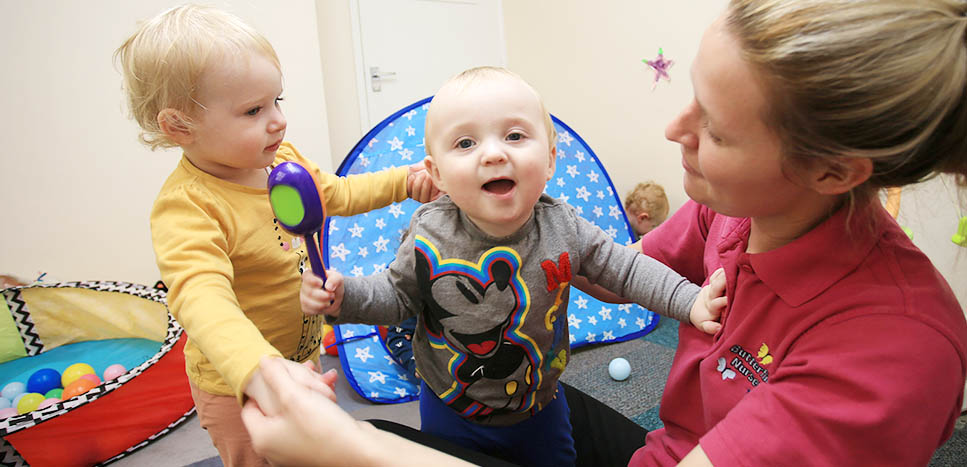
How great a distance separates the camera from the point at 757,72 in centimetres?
46

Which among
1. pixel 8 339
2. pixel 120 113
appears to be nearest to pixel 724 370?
pixel 8 339

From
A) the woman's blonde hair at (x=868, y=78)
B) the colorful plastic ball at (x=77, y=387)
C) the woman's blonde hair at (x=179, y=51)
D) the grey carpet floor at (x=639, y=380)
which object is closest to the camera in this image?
the woman's blonde hair at (x=868, y=78)

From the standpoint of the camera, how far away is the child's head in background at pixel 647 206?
2857mm

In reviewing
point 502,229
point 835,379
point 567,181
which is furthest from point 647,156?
point 835,379

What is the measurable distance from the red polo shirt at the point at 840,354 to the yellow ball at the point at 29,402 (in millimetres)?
2229

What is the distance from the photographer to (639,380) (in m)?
1.91

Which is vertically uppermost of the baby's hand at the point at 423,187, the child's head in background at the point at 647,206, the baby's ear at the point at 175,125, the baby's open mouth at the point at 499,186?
the baby's ear at the point at 175,125

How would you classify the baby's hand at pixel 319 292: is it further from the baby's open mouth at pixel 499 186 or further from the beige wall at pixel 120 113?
the beige wall at pixel 120 113

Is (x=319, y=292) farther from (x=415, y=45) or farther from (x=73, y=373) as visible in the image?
(x=415, y=45)

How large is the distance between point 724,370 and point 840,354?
0.55 feet

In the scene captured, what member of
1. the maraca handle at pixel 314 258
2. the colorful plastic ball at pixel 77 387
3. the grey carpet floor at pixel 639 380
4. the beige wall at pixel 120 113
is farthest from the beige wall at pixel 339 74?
the maraca handle at pixel 314 258

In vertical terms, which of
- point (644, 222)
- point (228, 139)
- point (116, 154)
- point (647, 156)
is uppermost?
point (228, 139)

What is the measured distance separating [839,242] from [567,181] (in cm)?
168

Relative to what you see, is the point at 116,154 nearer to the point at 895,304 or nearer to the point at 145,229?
the point at 145,229
